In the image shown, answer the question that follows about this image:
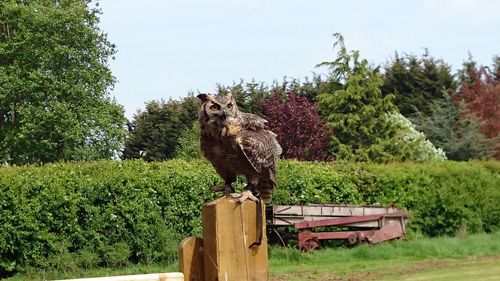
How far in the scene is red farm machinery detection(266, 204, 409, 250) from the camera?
17531 mm

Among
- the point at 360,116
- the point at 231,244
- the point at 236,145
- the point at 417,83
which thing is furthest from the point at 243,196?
the point at 417,83

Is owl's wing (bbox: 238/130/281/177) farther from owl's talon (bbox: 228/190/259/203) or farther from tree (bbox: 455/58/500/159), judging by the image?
tree (bbox: 455/58/500/159)

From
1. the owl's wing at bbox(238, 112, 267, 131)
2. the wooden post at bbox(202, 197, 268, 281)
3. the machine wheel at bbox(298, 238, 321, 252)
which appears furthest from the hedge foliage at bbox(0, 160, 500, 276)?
the wooden post at bbox(202, 197, 268, 281)

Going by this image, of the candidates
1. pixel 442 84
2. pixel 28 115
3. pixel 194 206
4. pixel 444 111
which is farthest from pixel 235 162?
pixel 442 84

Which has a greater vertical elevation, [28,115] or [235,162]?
[28,115]

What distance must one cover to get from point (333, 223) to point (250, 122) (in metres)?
13.7

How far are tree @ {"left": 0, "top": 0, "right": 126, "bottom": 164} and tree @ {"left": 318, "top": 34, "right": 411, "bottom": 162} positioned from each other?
9084 mm

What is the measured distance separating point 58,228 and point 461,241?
9727mm

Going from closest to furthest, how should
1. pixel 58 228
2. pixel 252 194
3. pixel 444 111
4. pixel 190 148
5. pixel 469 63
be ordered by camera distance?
1. pixel 252 194
2. pixel 58 228
3. pixel 190 148
4. pixel 444 111
5. pixel 469 63

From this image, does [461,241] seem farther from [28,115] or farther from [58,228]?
[28,115]

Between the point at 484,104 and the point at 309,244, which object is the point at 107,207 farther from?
the point at 484,104

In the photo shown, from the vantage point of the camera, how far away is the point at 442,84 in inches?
1719

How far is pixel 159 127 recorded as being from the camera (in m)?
40.6

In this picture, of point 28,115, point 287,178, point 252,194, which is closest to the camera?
point 252,194
